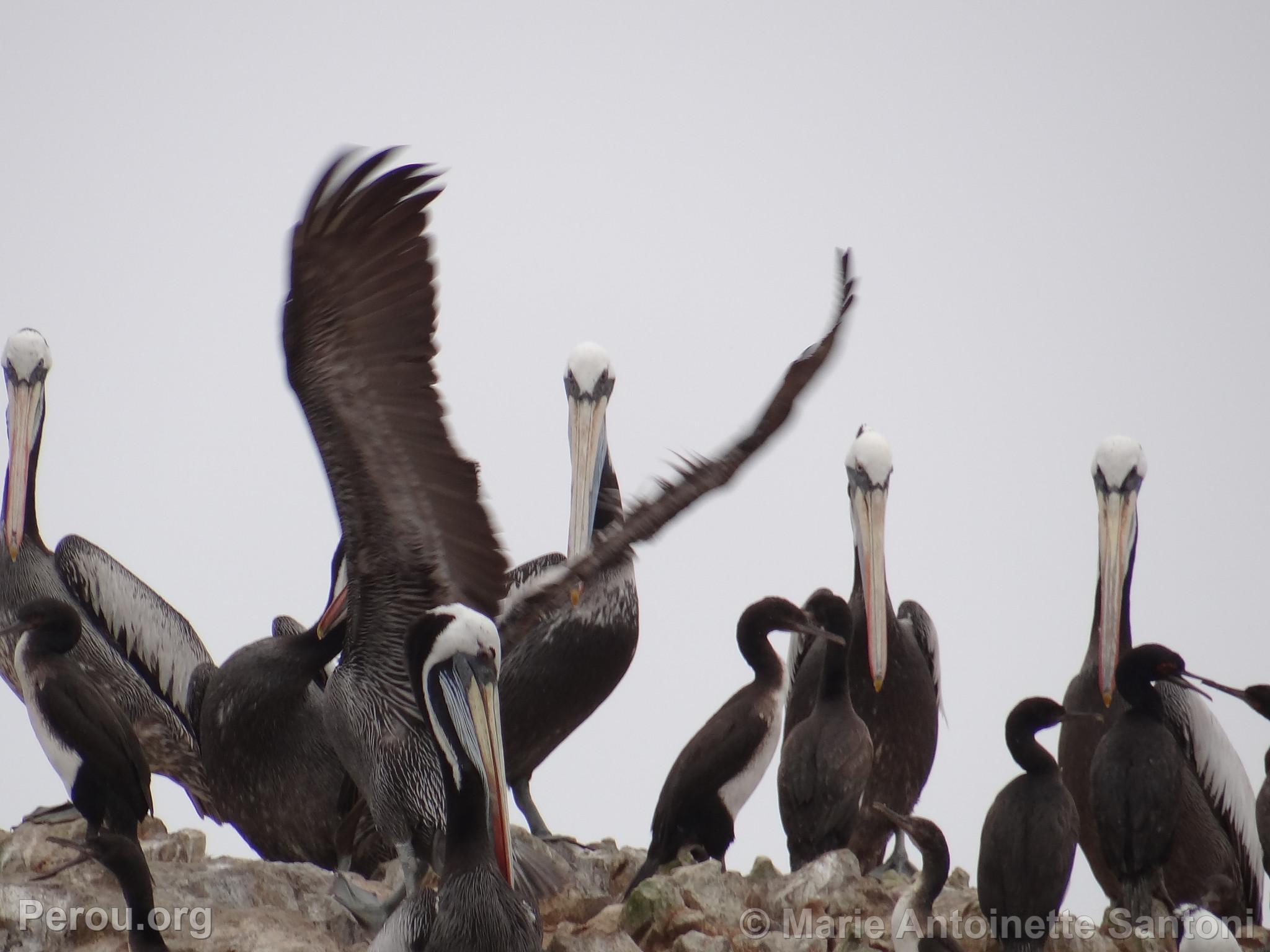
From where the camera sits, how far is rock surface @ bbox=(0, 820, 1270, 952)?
19.6 ft

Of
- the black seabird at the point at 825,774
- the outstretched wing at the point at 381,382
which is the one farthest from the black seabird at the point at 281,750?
the black seabird at the point at 825,774

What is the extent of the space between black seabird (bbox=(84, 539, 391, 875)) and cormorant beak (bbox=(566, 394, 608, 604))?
3.57ft

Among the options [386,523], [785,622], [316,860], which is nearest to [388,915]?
[386,523]

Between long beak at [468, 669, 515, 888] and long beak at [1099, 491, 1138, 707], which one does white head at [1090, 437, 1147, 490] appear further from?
long beak at [468, 669, 515, 888]

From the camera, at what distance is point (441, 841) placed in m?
5.95

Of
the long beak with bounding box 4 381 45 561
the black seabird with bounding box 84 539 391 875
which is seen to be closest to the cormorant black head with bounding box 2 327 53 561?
the long beak with bounding box 4 381 45 561

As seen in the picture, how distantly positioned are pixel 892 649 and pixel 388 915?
10.7ft

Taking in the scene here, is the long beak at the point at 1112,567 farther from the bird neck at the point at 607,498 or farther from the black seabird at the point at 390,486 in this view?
the black seabird at the point at 390,486

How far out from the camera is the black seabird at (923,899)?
6.09 metres

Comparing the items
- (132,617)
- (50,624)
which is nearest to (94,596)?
(132,617)

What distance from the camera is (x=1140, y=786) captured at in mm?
7203

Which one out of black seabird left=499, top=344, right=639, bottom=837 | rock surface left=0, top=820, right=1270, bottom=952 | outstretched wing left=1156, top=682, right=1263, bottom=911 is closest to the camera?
rock surface left=0, top=820, right=1270, bottom=952

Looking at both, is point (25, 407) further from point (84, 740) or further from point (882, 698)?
point (882, 698)

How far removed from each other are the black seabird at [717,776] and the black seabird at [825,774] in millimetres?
115
